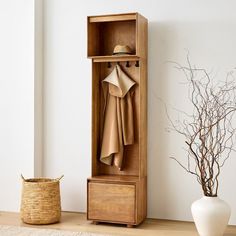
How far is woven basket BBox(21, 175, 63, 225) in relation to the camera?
14.6 ft

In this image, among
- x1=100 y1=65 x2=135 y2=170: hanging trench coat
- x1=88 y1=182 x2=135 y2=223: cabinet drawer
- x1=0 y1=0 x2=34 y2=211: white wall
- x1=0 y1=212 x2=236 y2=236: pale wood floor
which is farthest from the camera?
x1=0 y1=0 x2=34 y2=211: white wall

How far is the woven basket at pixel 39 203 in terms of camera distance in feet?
14.6

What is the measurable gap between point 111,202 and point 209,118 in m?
1.19

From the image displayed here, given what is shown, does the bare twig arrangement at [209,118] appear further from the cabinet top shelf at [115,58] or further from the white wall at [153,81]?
the cabinet top shelf at [115,58]

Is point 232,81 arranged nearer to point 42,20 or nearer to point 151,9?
point 151,9

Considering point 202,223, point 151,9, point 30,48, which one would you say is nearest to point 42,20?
point 30,48

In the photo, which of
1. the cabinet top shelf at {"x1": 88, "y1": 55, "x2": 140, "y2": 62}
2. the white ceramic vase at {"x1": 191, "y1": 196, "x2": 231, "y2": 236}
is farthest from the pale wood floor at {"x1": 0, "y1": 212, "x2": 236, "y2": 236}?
the cabinet top shelf at {"x1": 88, "y1": 55, "x2": 140, "y2": 62}

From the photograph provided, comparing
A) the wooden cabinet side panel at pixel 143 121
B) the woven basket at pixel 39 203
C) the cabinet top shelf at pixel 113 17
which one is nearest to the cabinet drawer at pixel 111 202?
the wooden cabinet side panel at pixel 143 121

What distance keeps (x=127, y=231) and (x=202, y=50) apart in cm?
183

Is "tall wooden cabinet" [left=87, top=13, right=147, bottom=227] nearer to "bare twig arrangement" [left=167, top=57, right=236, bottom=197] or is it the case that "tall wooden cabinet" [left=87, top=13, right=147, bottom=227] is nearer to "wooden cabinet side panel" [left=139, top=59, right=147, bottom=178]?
"wooden cabinet side panel" [left=139, top=59, right=147, bottom=178]

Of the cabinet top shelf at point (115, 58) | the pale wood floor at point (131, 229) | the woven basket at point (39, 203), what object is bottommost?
the pale wood floor at point (131, 229)

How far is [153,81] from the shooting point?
4.66 metres

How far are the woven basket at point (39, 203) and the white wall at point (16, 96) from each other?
0.45m

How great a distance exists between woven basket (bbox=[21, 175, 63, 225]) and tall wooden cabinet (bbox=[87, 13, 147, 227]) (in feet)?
1.13
